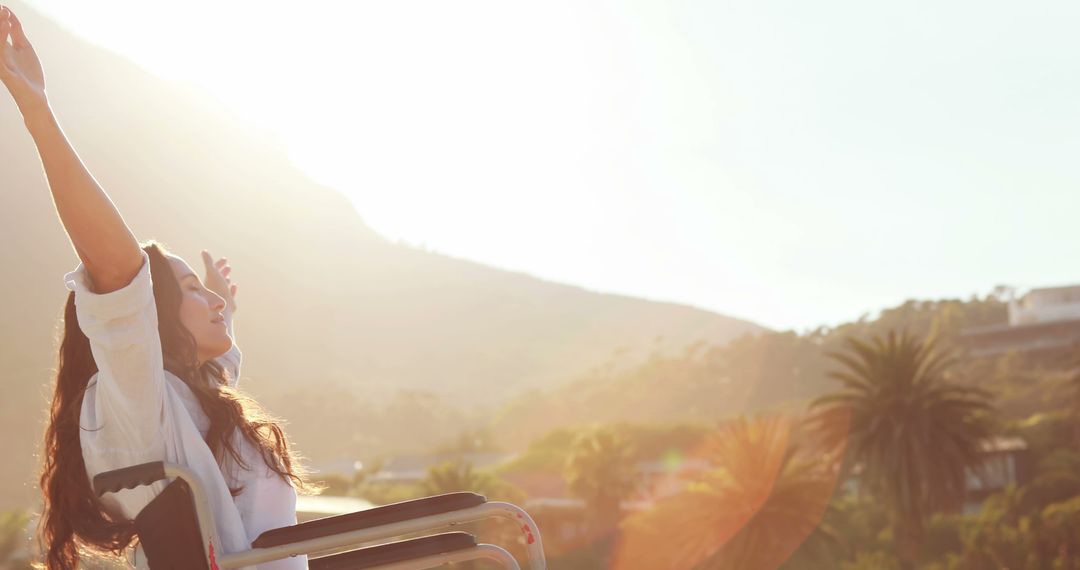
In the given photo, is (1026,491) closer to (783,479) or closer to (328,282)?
(783,479)

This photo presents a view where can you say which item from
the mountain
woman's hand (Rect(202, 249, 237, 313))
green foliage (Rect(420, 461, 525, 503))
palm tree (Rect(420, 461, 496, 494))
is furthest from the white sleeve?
the mountain

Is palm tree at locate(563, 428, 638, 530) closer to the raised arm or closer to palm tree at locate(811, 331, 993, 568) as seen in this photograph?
palm tree at locate(811, 331, 993, 568)

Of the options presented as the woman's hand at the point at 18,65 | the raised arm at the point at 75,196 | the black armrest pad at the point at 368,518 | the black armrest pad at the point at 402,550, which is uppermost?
the woman's hand at the point at 18,65

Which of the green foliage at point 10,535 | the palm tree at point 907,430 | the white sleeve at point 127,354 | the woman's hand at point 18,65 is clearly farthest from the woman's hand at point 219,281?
the green foliage at point 10,535

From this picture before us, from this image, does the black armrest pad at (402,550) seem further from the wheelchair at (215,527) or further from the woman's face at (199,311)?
the woman's face at (199,311)

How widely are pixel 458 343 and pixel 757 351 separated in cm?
8396

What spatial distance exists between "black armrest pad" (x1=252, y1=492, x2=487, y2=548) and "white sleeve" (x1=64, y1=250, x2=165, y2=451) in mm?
312

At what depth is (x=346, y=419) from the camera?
469 feet

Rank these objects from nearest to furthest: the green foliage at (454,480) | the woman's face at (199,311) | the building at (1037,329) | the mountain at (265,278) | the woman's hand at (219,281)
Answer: the woman's face at (199,311)
the woman's hand at (219,281)
the green foliage at (454,480)
the building at (1037,329)
the mountain at (265,278)

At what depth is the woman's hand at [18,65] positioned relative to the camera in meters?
2.00

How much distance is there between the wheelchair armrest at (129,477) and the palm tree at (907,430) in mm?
35501

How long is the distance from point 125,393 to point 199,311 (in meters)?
0.36

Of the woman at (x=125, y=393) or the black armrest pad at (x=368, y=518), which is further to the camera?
the black armrest pad at (x=368, y=518)

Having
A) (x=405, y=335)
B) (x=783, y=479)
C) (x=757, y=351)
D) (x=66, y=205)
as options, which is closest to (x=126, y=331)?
(x=66, y=205)
